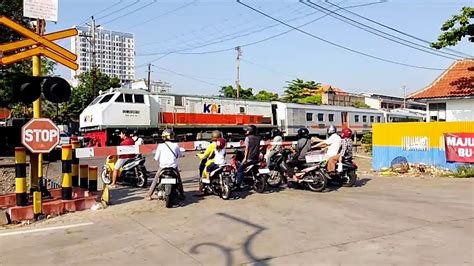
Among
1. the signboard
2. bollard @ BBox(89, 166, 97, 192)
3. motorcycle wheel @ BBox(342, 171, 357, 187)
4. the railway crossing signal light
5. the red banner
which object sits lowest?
motorcycle wheel @ BBox(342, 171, 357, 187)

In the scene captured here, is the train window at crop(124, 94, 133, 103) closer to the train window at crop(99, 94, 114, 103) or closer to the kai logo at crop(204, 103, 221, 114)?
the train window at crop(99, 94, 114, 103)

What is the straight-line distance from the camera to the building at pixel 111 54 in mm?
48219

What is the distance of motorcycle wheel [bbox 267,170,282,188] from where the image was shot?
10.9m

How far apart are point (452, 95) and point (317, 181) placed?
14.3 metres

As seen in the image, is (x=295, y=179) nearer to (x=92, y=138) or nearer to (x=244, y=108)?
(x=92, y=138)

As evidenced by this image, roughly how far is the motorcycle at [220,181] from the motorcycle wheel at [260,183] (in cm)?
81

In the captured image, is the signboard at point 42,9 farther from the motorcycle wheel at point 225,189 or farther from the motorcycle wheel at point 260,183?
the motorcycle wheel at point 260,183

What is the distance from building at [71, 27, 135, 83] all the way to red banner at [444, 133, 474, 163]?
1583 inches

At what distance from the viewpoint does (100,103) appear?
23.4 meters

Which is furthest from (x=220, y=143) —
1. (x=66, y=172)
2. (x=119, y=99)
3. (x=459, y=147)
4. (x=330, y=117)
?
(x=330, y=117)

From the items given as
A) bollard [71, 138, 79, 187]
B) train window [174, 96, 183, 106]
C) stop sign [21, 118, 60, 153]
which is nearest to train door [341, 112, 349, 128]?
train window [174, 96, 183, 106]

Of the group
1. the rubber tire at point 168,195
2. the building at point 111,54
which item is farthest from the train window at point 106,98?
the building at point 111,54

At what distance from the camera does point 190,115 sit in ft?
87.0

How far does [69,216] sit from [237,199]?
3.16m
